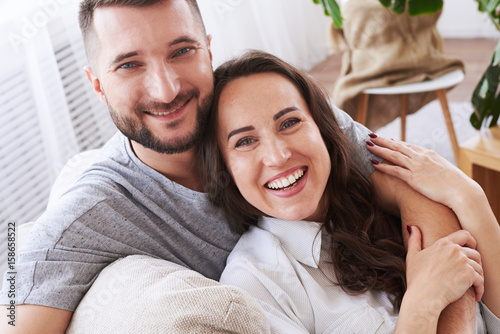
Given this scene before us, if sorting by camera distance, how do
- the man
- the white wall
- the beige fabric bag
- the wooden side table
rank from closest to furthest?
the man
the wooden side table
the beige fabric bag
the white wall

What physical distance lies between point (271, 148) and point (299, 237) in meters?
0.23

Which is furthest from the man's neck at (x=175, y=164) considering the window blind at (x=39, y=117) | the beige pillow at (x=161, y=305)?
the window blind at (x=39, y=117)

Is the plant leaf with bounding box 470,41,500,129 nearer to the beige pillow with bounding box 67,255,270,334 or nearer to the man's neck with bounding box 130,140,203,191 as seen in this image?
the man's neck with bounding box 130,140,203,191

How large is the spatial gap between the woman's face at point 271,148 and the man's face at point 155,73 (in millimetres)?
82

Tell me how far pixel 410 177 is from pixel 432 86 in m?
1.38

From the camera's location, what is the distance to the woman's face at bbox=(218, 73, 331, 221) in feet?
3.76

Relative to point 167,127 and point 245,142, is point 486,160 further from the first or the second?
point 167,127

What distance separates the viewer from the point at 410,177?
130 centimetres

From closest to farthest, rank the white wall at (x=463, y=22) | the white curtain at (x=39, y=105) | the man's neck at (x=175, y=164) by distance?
the man's neck at (x=175, y=164)
the white curtain at (x=39, y=105)
the white wall at (x=463, y=22)

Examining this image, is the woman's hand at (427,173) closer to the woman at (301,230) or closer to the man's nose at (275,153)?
the woman at (301,230)

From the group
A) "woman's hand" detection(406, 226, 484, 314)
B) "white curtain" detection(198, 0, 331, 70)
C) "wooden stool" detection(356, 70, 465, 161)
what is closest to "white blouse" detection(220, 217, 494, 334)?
"woman's hand" detection(406, 226, 484, 314)

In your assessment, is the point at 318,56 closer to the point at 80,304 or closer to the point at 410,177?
the point at 410,177

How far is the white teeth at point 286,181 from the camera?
3.76ft

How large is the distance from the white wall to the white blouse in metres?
4.01
